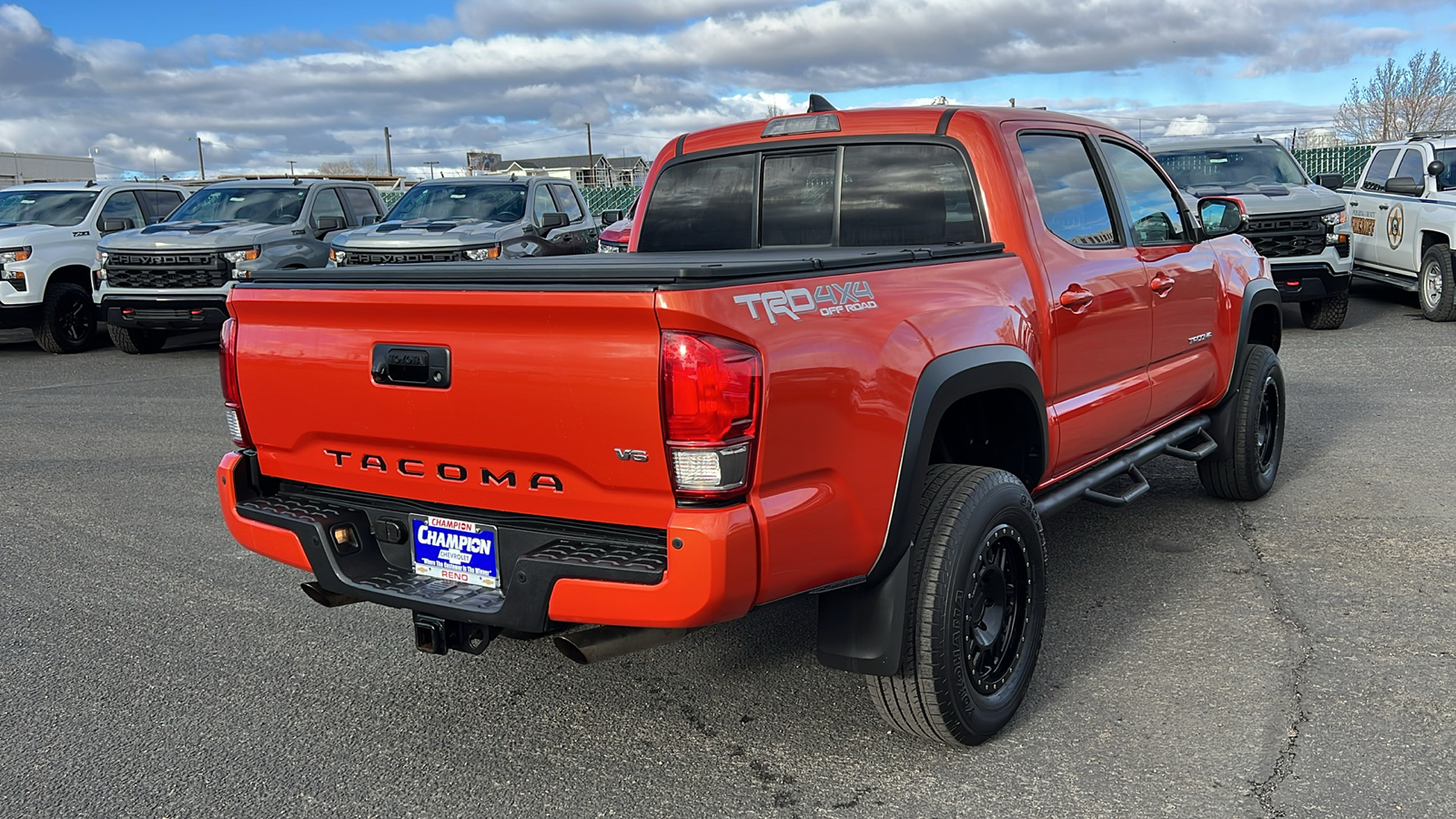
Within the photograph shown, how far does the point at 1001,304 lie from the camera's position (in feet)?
12.2

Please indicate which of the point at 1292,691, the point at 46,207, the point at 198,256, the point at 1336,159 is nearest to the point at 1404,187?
the point at 1292,691

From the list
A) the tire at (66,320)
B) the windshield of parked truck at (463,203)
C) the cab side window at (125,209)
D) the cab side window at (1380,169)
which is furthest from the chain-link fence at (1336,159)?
the tire at (66,320)

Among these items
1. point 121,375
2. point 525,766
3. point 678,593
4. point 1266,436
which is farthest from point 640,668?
point 121,375

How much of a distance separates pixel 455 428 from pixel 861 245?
1.88 metres

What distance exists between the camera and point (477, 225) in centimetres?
1250

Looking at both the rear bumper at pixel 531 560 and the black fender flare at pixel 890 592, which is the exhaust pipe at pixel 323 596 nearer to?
the rear bumper at pixel 531 560

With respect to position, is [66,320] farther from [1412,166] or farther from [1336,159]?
[1336,159]

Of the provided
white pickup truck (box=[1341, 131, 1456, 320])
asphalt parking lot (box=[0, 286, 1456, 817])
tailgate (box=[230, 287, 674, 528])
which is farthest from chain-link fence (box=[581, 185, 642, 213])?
tailgate (box=[230, 287, 674, 528])

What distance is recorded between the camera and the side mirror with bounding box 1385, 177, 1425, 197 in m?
11.9

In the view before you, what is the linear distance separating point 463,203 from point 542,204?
885mm

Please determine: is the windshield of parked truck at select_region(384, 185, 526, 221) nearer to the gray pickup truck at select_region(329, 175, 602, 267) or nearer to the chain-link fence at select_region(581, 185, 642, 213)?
the gray pickup truck at select_region(329, 175, 602, 267)

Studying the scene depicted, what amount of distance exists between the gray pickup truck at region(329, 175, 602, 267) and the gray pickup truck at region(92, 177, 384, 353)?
0.68 metres

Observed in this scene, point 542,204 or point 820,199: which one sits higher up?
point 820,199

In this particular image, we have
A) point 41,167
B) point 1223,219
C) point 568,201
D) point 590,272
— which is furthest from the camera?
point 41,167
